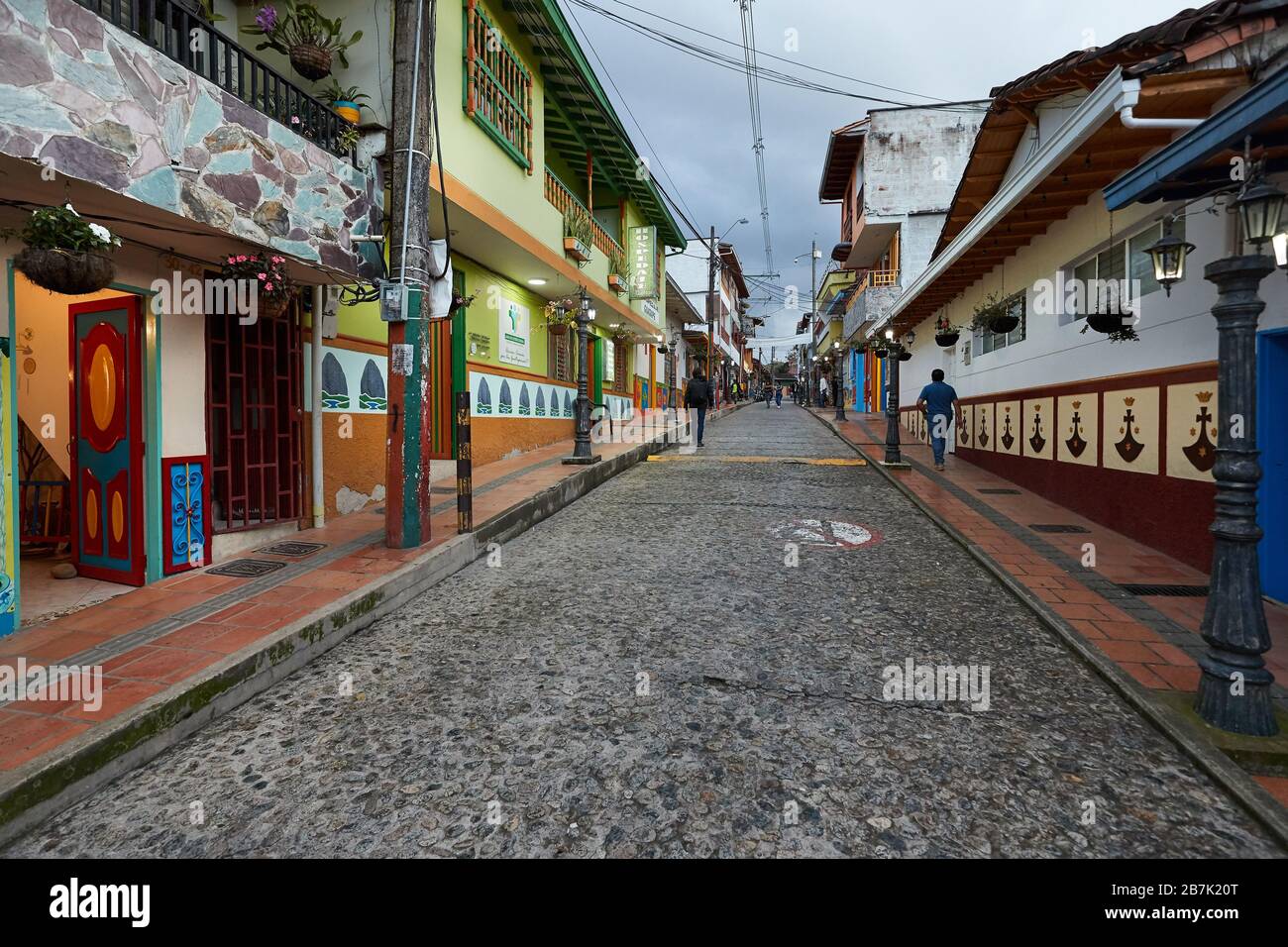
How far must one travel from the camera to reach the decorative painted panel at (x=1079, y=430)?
7430mm

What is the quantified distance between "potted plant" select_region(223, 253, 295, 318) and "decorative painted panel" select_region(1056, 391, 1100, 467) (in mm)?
8340

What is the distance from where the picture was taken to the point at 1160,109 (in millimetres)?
5309

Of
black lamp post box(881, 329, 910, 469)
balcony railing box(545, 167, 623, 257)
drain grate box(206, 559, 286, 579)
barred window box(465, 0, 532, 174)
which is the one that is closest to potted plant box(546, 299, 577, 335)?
balcony railing box(545, 167, 623, 257)

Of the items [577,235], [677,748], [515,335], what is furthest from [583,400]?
[677,748]

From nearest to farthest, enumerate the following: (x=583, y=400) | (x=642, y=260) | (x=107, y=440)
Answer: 1. (x=107, y=440)
2. (x=583, y=400)
3. (x=642, y=260)

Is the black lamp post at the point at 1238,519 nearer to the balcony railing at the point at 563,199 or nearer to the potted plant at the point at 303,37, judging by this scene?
the potted plant at the point at 303,37

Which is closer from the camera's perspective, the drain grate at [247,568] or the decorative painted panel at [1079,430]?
the drain grate at [247,568]

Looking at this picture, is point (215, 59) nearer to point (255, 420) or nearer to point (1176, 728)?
point (255, 420)

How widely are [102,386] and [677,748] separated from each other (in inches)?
224

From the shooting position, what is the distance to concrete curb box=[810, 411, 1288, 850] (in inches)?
94.3

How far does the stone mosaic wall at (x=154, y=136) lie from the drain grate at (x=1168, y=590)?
24.0 feet

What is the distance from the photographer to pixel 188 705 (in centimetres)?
321

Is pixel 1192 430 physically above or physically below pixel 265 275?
below

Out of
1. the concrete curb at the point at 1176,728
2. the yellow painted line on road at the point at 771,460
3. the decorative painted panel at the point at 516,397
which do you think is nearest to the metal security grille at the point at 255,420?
the decorative painted panel at the point at 516,397
